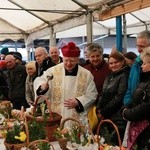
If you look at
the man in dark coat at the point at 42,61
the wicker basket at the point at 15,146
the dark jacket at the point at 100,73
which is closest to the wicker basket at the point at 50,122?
the wicker basket at the point at 15,146

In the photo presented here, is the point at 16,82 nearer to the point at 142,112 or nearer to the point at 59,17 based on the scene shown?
the point at 59,17

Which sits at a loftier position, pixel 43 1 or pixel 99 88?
pixel 43 1

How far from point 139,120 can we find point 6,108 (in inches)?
42.1

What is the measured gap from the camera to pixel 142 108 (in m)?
1.85

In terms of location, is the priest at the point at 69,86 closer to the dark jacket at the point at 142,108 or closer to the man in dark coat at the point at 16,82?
the dark jacket at the point at 142,108

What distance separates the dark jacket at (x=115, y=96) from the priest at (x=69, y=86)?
111 millimetres

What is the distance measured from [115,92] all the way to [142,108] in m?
0.53

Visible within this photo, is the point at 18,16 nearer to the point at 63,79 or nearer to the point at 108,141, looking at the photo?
the point at 63,79

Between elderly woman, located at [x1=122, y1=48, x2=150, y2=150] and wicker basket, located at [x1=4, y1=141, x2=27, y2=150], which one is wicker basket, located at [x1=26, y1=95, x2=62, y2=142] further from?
elderly woman, located at [x1=122, y1=48, x2=150, y2=150]

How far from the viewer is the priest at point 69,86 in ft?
7.40

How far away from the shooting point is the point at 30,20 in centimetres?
601

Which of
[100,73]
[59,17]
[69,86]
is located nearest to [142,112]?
[69,86]

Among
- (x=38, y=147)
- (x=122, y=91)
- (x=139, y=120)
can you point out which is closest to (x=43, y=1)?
(x=122, y=91)

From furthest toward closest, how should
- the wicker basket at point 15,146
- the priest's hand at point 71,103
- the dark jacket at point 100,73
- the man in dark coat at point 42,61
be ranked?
the man in dark coat at point 42,61, the dark jacket at point 100,73, the priest's hand at point 71,103, the wicker basket at point 15,146
